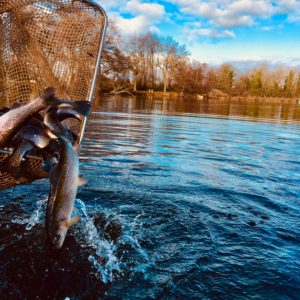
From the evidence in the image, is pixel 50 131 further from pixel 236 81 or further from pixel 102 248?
pixel 236 81

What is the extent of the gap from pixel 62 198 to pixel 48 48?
349cm

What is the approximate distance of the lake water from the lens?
2992mm

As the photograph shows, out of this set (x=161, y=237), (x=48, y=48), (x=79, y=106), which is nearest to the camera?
(x=79, y=106)

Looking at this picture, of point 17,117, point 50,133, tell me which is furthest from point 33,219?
point 17,117

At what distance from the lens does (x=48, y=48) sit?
511 centimetres

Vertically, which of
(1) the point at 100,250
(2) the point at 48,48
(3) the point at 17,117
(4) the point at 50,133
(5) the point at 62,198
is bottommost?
(1) the point at 100,250

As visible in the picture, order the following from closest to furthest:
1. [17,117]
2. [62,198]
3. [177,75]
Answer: [62,198] < [17,117] < [177,75]

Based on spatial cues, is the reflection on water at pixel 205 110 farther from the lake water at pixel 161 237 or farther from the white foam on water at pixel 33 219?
the white foam on water at pixel 33 219

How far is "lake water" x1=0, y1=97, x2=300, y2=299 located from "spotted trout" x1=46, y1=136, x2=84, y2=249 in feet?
2.91

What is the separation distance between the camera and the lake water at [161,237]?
299cm

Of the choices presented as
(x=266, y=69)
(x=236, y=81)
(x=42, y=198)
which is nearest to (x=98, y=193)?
(x=42, y=198)

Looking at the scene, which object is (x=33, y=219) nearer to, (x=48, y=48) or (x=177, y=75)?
(x=48, y=48)

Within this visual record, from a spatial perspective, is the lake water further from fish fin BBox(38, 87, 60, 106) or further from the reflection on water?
the reflection on water

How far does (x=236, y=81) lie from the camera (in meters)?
94.3
